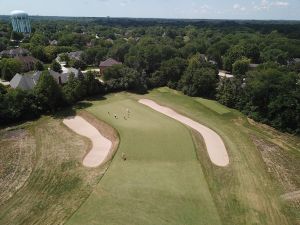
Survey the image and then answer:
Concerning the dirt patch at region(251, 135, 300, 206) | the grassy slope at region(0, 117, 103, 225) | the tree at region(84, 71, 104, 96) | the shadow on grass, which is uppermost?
the tree at region(84, 71, 104, 96)

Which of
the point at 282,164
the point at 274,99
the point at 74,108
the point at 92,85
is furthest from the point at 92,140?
the point at 274,99

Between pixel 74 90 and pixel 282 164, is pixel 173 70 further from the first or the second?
pixel 282 164

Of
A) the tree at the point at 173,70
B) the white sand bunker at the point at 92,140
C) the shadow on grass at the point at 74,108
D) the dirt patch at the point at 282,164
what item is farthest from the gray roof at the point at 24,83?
the dirt patch at the point at 282,164

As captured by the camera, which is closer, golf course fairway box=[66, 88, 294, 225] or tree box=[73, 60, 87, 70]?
golf course fairway box=[66, 88, 294, 225]

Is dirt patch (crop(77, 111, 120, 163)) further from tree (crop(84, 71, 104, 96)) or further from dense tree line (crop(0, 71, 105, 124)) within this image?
tree (crop(84, 71, 104, 96))

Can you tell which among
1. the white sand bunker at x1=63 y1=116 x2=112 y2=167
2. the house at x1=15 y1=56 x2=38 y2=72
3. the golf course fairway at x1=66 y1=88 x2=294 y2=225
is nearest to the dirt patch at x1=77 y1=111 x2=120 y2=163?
the white sand bunker at x1=63 y1=116 x2=112 y2=167

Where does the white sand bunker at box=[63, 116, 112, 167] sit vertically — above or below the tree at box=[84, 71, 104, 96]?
below

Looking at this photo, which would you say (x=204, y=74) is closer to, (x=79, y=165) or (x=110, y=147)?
(x=110, y=147)

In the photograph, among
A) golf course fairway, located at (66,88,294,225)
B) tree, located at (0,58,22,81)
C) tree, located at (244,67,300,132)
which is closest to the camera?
golf course fairway, located at (66,88,294,225)

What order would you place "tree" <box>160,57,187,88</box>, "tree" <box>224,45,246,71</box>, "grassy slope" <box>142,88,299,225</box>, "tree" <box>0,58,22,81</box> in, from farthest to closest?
"tree" <box>224,45,246,71</box>
"tree" <box>0,58,22,81</box>
"tree" <box>160,57,187,88</box>
"grassy slope" <box>142,88,299,225</box>
